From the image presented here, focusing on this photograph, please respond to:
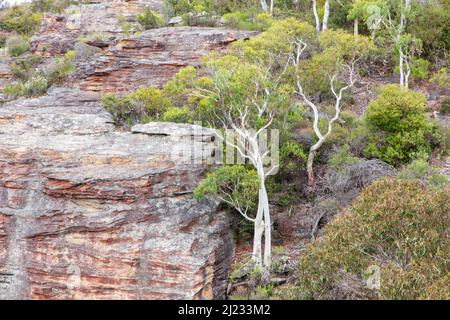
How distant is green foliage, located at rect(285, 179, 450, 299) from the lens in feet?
37.7

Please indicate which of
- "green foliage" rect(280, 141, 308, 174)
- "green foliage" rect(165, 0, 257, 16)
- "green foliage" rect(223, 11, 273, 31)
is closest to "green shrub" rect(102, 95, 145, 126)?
"green foliage" rect(280, 141, 308, 174)

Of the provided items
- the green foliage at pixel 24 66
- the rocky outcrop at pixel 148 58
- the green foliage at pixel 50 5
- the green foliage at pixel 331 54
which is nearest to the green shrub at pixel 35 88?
the rocky outcrop at pixel 148 58

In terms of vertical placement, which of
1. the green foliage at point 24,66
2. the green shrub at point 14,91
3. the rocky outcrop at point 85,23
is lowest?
the green shrub at point 14,91

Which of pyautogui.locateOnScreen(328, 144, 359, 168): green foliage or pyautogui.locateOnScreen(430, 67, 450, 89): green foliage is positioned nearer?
pyautogui.locateOnScreen(328, 144, 359, 168): green foliage

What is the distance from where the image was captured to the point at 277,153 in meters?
17.8

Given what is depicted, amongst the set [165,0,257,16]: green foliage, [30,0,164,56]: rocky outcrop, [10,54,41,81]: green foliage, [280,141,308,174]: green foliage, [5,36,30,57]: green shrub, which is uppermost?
[165,0,257,16]: green foliage

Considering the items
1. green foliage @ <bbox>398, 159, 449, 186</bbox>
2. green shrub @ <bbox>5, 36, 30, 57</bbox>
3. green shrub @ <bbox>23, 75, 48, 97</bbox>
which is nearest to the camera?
green foliage @ <bbox>398, 159, 449, 186</bbox>

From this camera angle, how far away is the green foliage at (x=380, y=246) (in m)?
11.5

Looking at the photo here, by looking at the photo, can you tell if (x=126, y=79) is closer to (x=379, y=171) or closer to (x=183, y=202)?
(x=183, y=202)

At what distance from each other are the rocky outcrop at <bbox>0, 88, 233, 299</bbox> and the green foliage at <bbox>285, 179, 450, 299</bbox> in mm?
3583

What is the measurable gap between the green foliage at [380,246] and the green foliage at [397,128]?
609 centimetres

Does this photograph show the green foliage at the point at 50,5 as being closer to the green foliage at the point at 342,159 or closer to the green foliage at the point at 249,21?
the green foliage at the point at 249,21

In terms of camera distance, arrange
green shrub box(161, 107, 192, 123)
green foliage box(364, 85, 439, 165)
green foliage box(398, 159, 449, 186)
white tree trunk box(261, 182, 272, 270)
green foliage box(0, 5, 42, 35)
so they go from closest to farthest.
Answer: white tree trunk box(261, 182, 272, 270) < green foliage box(398, 159, 449, 186) < green shrub box(161, 107, 192, 123) < green foliage box(364, 85, 439, 165) < green foliage box(0, 5, 42, 35)

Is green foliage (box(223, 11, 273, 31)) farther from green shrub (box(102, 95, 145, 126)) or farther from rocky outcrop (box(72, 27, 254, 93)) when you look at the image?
green shrub (box(102, 95, 145, 126))
